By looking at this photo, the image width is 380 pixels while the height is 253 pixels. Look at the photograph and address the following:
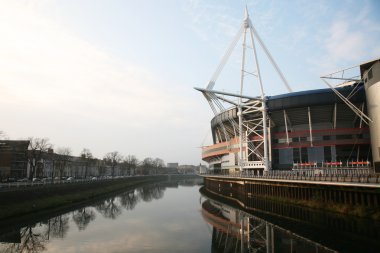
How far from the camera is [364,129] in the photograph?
6044cm

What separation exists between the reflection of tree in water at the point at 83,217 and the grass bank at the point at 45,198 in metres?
3.09

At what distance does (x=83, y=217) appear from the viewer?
4272cm

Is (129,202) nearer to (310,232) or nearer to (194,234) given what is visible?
(194,234)

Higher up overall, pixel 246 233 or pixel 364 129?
pixel 364 129

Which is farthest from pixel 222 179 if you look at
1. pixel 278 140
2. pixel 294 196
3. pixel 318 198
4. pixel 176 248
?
pixel 176 248

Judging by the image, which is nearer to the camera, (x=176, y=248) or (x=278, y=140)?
(x=176, y=248)

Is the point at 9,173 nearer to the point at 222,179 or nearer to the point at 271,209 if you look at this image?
the point at 222,179

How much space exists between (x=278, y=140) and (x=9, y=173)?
7833 cm

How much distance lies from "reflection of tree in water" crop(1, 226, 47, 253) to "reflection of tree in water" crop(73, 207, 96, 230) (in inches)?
208

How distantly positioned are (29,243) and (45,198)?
19.2m

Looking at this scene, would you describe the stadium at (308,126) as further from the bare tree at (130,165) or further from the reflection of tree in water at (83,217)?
the bare tree at (130,165)

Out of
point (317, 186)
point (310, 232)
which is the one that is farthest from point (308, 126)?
point (310, 232)

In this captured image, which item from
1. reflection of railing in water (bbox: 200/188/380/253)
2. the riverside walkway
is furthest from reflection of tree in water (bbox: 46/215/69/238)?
the riverside walkway

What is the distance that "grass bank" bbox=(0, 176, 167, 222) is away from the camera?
36.5 meters
